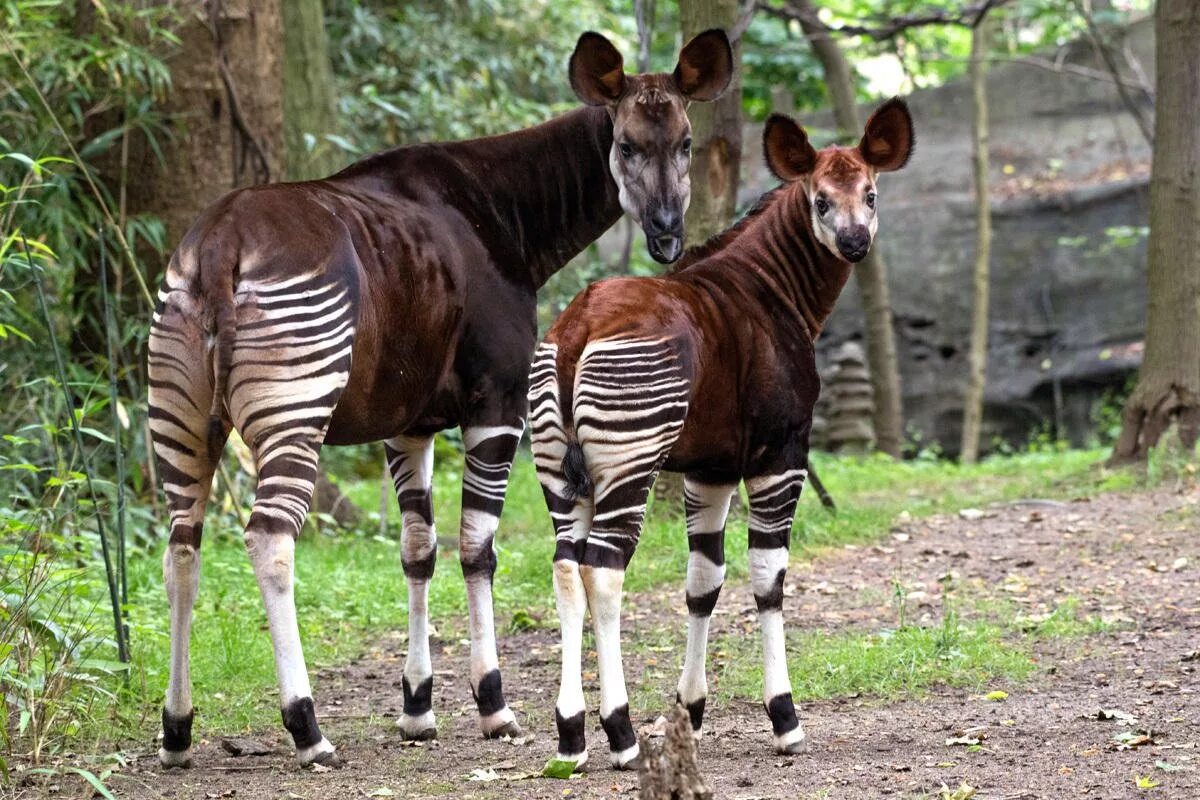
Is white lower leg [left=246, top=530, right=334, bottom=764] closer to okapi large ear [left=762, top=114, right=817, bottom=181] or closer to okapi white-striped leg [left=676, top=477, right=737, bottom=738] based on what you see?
okapi white-striped leg [left=676, top=477, right=737, bottom=738]

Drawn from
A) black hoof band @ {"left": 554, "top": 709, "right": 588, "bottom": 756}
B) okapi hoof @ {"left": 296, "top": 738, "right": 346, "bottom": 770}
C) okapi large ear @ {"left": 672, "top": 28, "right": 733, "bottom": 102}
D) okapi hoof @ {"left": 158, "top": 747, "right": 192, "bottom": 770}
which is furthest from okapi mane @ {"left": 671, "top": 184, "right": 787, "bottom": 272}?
okapi hoof @ {"left": 158, "top": 747, "right": 192, "bottom": 770}

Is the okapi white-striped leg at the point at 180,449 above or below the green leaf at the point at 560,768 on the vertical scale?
above

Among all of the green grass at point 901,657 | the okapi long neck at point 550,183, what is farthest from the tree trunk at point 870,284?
the okapi long neck at point 550,183

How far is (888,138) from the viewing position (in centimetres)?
433

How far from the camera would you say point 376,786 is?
3883 millimetres

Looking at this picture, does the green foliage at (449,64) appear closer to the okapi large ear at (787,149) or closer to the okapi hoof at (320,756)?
the okapi large ear at (787,149)

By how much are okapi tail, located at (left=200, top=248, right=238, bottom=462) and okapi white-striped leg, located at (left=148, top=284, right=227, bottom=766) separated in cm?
7

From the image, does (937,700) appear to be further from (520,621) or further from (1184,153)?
(1184,153)

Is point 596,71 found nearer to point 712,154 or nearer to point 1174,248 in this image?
point 712,154

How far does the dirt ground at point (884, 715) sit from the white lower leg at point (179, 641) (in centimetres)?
12

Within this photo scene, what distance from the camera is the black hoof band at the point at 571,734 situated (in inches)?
152

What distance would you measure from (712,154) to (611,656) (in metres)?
4.06

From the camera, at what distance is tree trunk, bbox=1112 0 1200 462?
872 centimetres

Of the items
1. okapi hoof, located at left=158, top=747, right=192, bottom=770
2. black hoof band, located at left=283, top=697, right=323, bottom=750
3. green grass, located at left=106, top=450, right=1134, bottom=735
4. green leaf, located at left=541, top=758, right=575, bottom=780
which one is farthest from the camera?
green grass, located at left=106, top=450, right=1134, bottom=735
